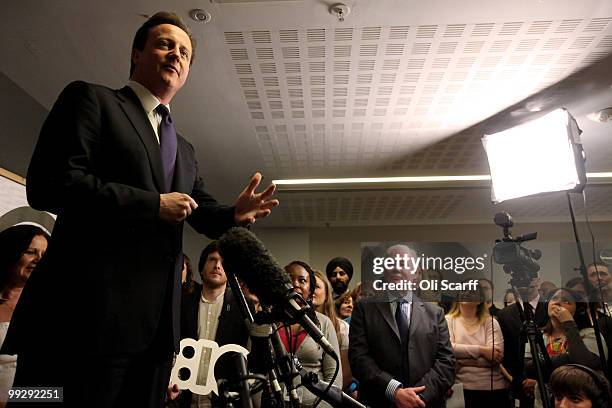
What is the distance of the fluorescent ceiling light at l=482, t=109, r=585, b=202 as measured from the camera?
275 centimetres

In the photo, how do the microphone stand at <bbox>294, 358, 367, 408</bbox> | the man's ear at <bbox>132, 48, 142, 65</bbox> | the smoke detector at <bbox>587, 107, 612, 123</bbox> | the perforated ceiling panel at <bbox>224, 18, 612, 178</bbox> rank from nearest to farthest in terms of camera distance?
1. the microphone stand at <bbox>294, 358, 367, 408</bbox>
2. the man's ear at <bbox>132, 48, 142, 65</bbox>
3. the perforated ceiling panel at <bbox>224, 18, 612, 178</bbox>
4. the smoke detector at <bbox>587, 107, 612, 123</bbox>

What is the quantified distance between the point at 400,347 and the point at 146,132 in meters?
2.10

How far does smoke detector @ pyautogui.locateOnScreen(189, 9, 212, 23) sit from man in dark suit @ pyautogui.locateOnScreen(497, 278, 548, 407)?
216cm

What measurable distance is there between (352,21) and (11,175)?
206 centimetres

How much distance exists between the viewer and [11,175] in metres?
2.64

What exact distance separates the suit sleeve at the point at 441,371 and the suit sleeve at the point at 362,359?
209 millimetres

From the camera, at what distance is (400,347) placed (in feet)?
8.68

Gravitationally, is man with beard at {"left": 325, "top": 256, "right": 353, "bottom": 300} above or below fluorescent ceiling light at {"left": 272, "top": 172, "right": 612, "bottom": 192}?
below

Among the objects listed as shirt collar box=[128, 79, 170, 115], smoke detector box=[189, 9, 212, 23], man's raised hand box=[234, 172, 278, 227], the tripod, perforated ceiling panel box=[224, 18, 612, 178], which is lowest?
the tripod

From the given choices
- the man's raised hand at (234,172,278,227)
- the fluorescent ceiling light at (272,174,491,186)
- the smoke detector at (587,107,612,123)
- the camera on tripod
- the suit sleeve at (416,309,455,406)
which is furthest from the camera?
the fluorescent ceiling light at (272,174,491,186)

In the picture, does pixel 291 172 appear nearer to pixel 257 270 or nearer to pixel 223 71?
pixel 223 71

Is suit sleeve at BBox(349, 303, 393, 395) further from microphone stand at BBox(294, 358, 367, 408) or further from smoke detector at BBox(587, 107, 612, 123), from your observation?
smoke detector at BBox(587, 107, 612, 123)

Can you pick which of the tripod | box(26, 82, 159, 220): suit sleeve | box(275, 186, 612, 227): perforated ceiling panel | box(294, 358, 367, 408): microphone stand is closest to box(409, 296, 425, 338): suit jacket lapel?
the tripod

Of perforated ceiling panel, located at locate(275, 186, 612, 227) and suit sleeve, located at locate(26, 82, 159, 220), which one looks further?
perforated ceiling panel, located at locate(275, 186, 612, 227)
